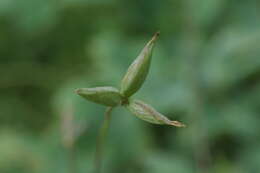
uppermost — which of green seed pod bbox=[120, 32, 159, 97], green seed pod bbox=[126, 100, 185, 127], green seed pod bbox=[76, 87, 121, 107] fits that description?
green seed pod bbox=[120, 32, 159, 97]

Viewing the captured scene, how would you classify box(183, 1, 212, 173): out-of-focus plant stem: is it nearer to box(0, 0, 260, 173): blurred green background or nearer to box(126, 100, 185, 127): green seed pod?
box(0, 0, 260, 173): blurred green background

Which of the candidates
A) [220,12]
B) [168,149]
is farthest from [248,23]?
[168,149]

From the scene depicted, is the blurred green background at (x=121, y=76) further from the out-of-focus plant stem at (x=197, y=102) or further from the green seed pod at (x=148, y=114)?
the green seed pod at (x=148, y=114)

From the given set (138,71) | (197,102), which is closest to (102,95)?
(138,71)

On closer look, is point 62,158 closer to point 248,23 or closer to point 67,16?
point 67,16

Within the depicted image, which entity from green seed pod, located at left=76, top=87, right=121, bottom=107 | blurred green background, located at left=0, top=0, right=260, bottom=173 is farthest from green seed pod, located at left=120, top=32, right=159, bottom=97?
blurred green background, located at left=0, top=0, right=260, bottom=173

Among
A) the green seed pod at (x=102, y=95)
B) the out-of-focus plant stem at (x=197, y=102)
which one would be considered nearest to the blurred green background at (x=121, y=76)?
the out-of-focus plant stem at (x=197, y=102)
